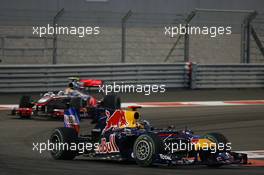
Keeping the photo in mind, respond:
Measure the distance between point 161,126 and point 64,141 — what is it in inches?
209

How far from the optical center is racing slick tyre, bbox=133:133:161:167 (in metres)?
11.9

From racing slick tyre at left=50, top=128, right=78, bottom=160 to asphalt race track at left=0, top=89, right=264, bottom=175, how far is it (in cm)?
15

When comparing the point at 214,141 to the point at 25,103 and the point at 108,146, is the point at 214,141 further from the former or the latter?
the point at 25,103

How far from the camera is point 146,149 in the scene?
11984 mm

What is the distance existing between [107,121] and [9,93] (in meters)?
11.8

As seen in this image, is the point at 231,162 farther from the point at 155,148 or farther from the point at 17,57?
the point at 17,57

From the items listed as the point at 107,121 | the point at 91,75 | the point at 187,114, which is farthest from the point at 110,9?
the point at 107,121
